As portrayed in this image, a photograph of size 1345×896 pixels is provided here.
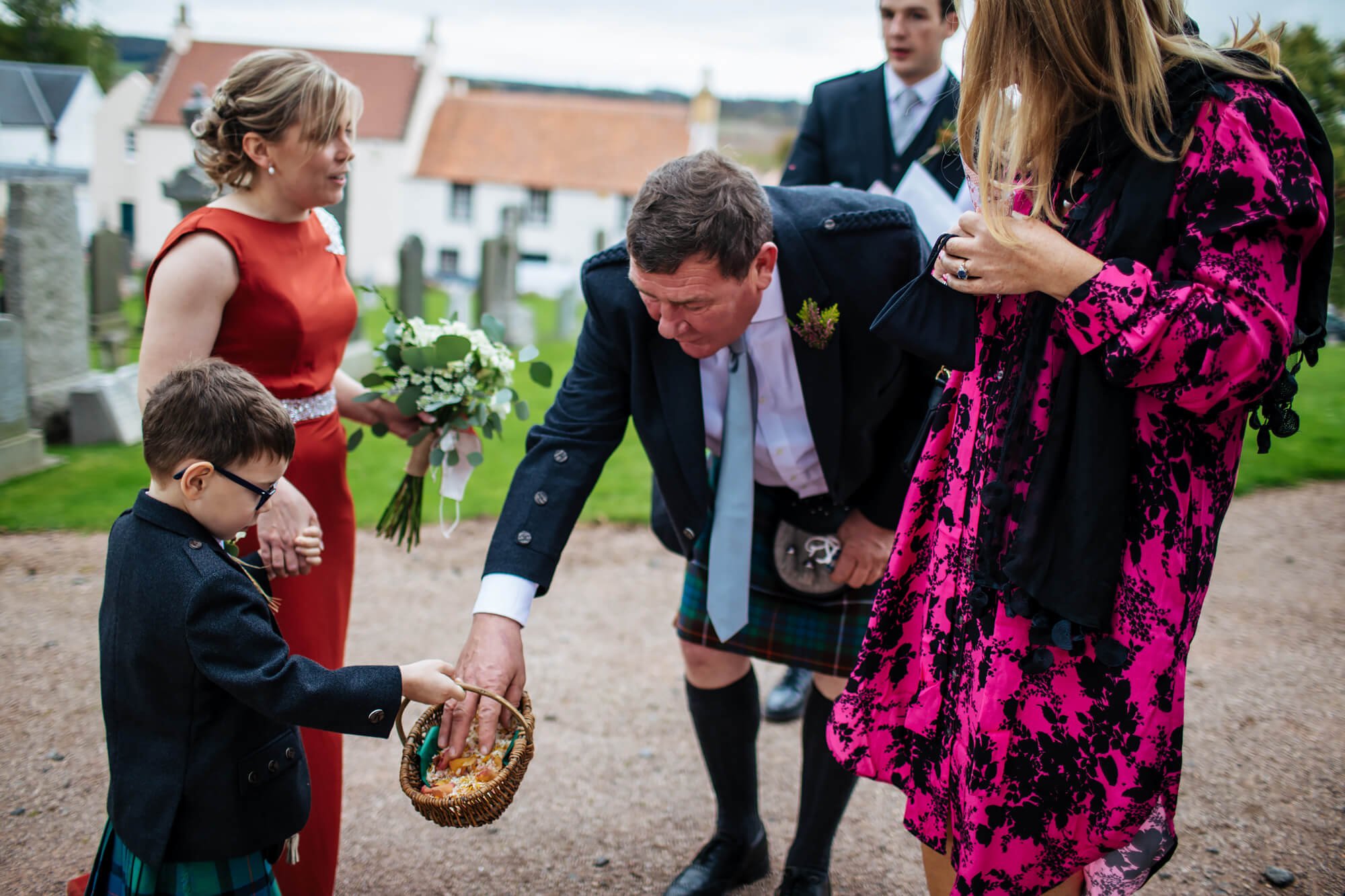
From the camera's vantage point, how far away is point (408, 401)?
303 centimetres

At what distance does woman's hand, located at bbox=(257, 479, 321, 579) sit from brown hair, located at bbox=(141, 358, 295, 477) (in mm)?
468

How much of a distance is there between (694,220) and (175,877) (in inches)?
68.3

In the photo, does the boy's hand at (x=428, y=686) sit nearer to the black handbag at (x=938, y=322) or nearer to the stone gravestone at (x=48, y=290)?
the black handbag at (x=938, y=322)

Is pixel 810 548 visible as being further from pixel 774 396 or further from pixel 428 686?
pixel 428 686

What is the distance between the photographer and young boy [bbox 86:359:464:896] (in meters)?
1.88

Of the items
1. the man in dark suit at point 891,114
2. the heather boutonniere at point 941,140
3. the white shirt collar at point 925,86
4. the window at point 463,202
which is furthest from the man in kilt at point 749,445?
the window at point 463,202

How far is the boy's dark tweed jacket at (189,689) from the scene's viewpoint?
6.16ft

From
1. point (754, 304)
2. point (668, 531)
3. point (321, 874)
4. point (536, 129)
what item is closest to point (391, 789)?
point (321, 874)

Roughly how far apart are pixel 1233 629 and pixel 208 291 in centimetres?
491

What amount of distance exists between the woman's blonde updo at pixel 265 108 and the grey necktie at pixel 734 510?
1.20 meters

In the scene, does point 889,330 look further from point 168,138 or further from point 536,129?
point 168,138

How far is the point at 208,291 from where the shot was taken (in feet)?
7.91

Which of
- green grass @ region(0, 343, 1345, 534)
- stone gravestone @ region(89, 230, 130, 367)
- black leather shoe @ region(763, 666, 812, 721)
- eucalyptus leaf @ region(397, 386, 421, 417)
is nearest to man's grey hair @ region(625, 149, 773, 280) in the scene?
eucalyptus leaf @ region(397, 386, 421, 417)

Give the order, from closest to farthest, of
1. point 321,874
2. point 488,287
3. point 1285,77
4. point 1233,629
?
1. point 1285,77
2. point 321,874
3. point 1233,629
4. point 488,287
